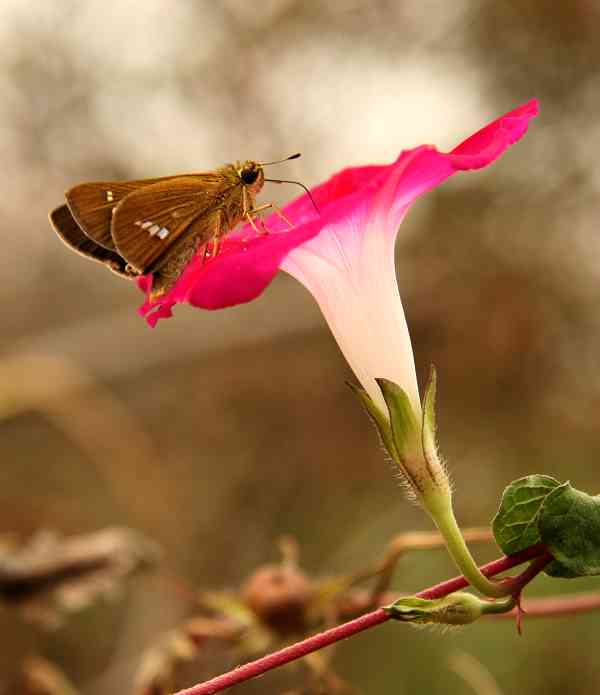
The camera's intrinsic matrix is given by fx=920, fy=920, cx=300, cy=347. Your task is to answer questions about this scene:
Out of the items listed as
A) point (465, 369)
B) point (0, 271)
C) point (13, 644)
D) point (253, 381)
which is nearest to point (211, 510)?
point (253, 381)

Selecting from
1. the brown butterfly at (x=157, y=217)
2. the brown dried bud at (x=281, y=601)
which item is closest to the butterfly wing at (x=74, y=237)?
the brown butterfly at (x=157, y=217)

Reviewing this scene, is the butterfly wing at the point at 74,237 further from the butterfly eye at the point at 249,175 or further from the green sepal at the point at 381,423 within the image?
the green sepal at the point at 381,423

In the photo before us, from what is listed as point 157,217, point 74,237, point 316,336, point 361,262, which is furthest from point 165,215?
point 316,336

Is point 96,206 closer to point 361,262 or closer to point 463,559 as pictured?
point 361,262

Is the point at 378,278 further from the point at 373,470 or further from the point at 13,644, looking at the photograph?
the point at 373,470

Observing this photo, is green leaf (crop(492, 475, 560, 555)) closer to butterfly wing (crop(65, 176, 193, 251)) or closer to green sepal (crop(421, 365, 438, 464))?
green sepal (crop(421, 365, 438, 464))
